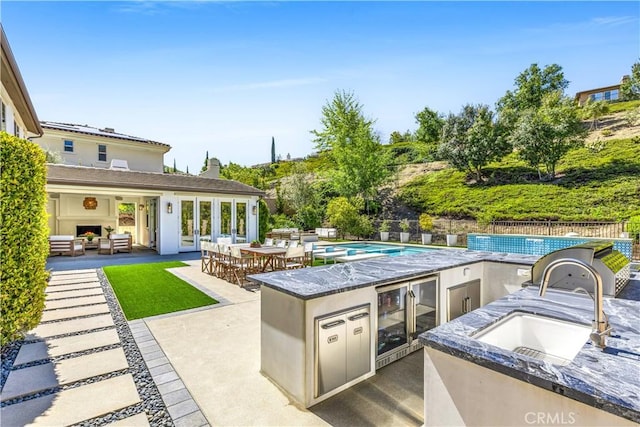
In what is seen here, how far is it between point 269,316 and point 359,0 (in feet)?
29.9

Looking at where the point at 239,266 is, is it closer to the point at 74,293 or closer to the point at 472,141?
the point at 74,293

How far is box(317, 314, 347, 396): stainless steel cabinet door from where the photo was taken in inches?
126

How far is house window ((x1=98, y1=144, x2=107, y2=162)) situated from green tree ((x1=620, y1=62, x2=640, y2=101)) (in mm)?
51324

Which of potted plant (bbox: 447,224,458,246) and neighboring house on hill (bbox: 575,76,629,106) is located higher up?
neighboring house on hill (bbox: 575,76,629,106)

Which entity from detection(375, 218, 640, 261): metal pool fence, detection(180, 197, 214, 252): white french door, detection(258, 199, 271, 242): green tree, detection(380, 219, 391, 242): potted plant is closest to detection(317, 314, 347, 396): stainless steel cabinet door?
detection(180, 197, 214, 252): white french door

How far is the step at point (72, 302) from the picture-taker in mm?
6749

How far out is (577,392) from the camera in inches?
52.9

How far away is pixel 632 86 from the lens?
35.7m

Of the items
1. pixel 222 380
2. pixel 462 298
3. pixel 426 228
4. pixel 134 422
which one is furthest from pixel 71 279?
pixel 426 228

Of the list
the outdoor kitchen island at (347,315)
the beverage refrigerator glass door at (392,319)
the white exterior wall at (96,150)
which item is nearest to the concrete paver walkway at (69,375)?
the outdoor kitchen island at (347,315)

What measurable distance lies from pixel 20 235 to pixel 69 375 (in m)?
2.20

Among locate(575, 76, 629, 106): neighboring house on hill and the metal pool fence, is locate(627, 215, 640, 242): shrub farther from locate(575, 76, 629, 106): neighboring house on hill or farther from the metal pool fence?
locate(575, 76, 629, 106): neighboring house on hill

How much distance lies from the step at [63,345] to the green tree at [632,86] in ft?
165

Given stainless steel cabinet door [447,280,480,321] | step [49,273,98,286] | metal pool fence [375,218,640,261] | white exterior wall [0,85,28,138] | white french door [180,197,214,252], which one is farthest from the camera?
metal pool fence [375,218,640,261]
